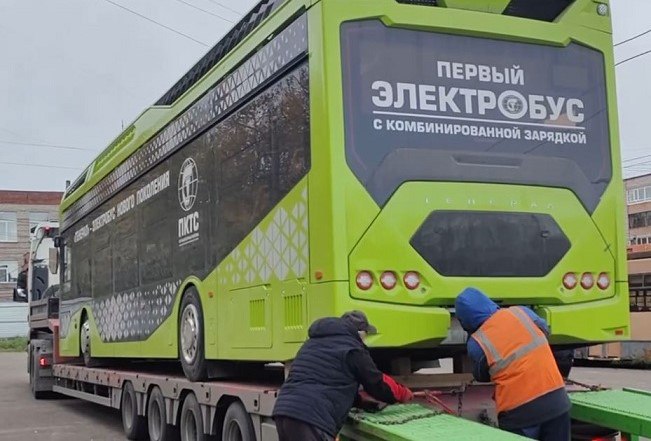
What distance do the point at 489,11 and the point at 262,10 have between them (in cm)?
203

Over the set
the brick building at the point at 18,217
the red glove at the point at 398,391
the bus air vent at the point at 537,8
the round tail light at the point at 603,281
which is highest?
Answer: the brick building at the point at 18,217

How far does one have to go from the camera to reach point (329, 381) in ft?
17.5

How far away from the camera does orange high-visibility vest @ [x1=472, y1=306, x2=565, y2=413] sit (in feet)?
16.9

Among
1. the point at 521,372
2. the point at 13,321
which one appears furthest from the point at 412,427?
the point at 13,321

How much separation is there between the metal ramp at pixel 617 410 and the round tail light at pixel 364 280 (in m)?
1.80

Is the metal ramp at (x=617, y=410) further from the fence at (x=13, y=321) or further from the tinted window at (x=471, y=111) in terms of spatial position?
the fence at (x=13, y=321)

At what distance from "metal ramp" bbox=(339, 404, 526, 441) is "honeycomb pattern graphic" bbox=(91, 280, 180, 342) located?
12.4 ft

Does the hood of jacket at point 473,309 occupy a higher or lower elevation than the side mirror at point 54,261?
lower

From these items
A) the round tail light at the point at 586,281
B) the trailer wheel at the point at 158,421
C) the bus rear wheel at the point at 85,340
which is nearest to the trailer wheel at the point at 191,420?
the trailer wheel at the point at 158,421

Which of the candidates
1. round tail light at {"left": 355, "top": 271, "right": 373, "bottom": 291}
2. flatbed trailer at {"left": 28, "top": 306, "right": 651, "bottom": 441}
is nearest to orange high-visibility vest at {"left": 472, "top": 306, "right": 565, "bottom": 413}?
flatbed trailer at {"left": 28, "top": 306, "right": 651, "bottom": 441}

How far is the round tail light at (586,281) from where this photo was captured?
6.35 meters

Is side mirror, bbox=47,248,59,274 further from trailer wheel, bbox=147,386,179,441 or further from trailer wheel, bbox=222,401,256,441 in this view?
trailer wheel, bbox=222,401,256,441

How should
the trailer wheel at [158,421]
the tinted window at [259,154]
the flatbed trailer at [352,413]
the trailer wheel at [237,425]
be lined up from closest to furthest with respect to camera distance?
the flatbed trailer at [352,413] < the tinted window at [259,154] < the trailer wheel at [237,425] < the trailer wheel at [158,421]

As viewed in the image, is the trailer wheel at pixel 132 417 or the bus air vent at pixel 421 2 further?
the trailer wheel at pixel 132 417
